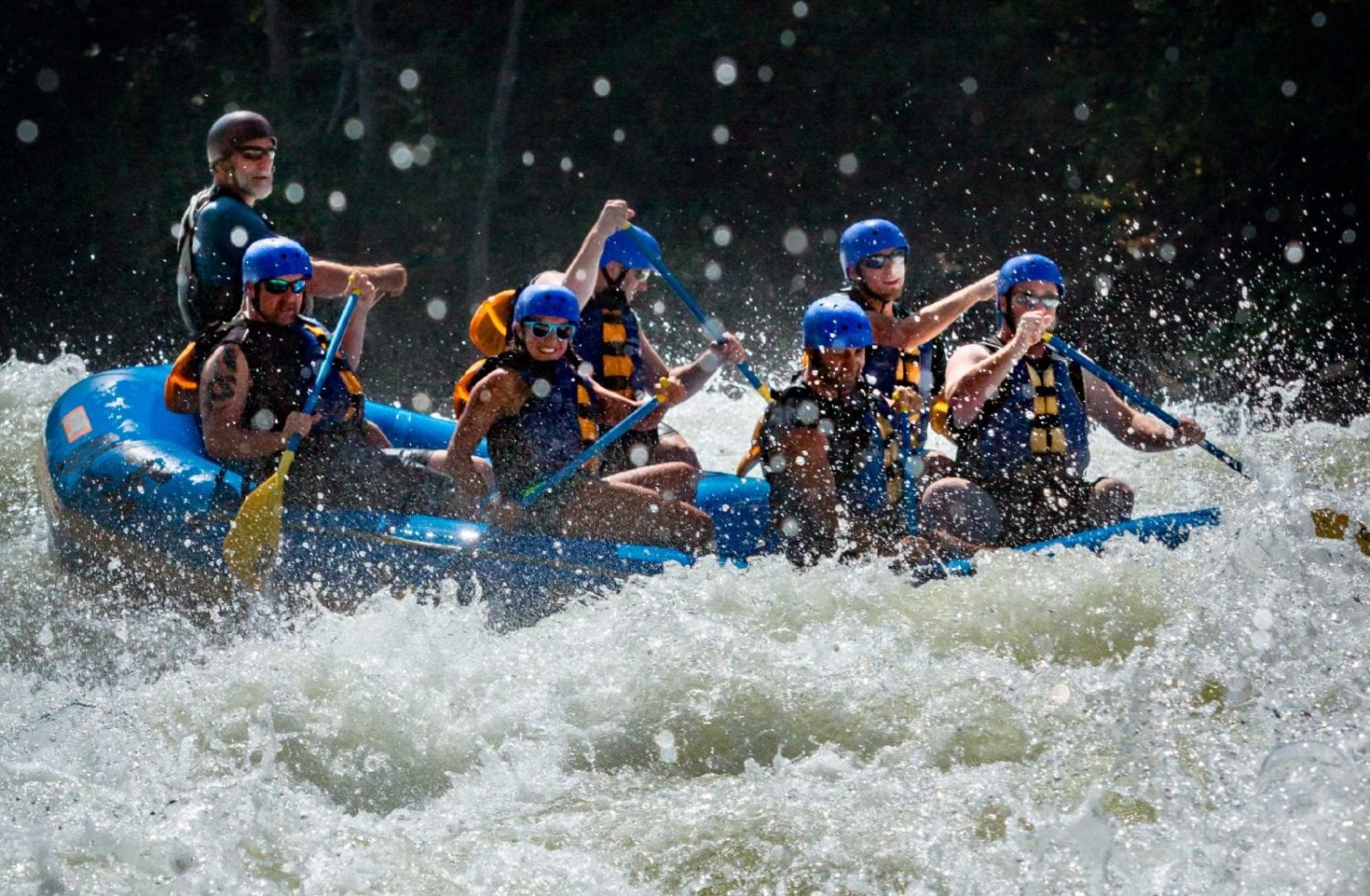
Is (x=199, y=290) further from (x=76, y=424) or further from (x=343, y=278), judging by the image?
(x=76, y=424)

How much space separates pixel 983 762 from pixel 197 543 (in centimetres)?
291

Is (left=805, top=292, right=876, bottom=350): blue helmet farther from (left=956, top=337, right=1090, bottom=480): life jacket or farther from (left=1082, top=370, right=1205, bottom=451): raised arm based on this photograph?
(left=1082, top=370, right=1205, bottom=451): raised arm

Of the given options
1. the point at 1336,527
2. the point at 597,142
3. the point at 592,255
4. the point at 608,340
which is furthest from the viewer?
the point at 597,142

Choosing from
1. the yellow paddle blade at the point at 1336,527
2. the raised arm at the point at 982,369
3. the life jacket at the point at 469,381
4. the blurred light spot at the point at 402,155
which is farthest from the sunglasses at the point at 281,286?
the blurred light spot at the point at 402,155

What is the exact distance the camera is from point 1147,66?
11383 millimetres

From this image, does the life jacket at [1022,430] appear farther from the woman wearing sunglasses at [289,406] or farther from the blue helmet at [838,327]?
the woman wearing sunglasses at [289,406]

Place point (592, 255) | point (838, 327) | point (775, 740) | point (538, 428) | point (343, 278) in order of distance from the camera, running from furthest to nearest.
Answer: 1. point (343, 278)
2. point (592, 255)
3. point (538, 428)
4. point (838, 327)
5. point (775, 740)

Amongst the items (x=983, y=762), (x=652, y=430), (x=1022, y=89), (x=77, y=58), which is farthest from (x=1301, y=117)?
(x=77, y=58)

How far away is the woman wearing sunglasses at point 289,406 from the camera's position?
5.23 metres

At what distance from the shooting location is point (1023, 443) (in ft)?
16.7

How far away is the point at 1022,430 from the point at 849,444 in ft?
2.18

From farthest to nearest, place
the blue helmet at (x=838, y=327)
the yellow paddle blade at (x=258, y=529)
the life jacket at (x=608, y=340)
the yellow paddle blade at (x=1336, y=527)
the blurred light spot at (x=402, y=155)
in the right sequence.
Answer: the blurred light spot at (x=402, y=155)
the life jacket at (x=608, y=340)
the yellow paddle blade at (x=258, y=529)
the blue helmet at (x=838, y=327)
the yellow paddle blade at (x=1336, y=527)

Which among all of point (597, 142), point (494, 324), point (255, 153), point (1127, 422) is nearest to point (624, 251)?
point (494, 324)

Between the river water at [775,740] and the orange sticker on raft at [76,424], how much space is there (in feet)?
4.11
